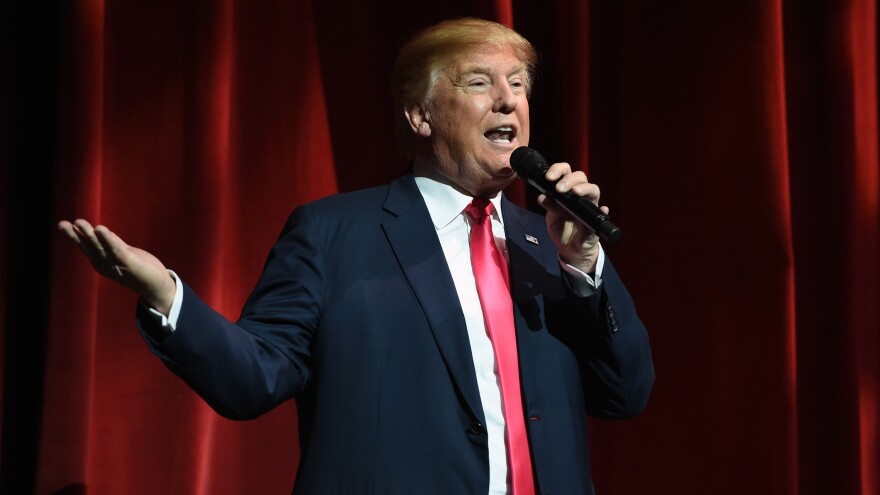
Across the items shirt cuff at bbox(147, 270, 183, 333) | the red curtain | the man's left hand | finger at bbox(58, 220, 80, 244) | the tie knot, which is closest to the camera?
finger at bbox(58, 220, 80, 244)

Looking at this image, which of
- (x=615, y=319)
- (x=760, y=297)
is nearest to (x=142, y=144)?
(x=615, y=319)

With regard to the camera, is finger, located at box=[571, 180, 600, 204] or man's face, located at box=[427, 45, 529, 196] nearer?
finger, located at box=[571, 180, 600, 204]

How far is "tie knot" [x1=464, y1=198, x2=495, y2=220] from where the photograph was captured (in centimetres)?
158

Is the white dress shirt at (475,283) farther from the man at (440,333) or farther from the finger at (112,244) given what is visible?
the finger at (112,244)

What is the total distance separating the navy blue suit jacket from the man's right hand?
0.04 m

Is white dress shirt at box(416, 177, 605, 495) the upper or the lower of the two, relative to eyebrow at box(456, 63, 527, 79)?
lower

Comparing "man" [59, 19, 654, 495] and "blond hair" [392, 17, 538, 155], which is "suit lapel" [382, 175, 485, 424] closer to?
"man" [59, 19, 654, 495]

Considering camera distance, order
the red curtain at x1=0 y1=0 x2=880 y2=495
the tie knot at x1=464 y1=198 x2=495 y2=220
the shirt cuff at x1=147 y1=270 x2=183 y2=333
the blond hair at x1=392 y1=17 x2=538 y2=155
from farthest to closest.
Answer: the red curtain at x1=0 y1=0 x2=880 y2=495
the blond hair at x1=392 y1=17 x2=538 y2=155
the tie knot at x1=464 y1=198 x2=495 y2=220
the shirt cuff at x1=147 y1=270 x2=183 y2=333

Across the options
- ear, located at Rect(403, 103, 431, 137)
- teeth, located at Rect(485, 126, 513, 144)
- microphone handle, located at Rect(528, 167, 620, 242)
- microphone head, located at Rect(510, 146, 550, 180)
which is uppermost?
ear, located at Rect(403, 103, 431, 137)

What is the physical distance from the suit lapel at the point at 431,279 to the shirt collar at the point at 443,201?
0.03 m

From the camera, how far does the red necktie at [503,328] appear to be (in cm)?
140

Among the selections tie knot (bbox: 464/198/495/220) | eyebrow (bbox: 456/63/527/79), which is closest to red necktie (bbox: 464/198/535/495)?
tie knot (bbox: 464/198/495/220)

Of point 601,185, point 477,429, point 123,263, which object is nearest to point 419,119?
point 477,429

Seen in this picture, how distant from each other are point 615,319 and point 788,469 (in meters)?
0.93
